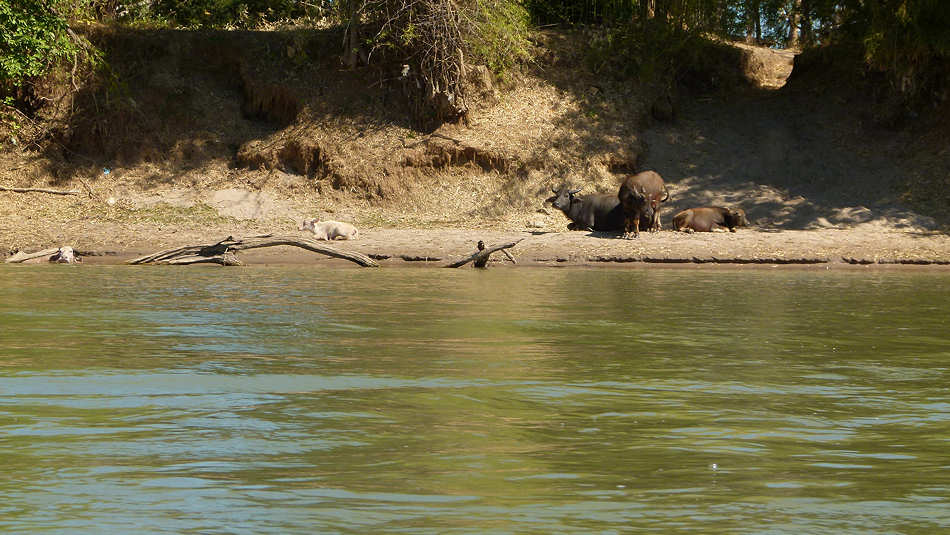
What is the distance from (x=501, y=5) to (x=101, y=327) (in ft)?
59.4

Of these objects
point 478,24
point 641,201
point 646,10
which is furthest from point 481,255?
point 646,10

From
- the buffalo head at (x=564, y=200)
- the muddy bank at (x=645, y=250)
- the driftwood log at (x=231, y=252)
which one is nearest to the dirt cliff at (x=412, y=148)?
the buffalo head at (x=564, y=200)

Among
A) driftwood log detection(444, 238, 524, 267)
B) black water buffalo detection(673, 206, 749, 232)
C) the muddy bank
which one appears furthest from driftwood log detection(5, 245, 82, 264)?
black water buffalo detection(673, 206, 749, 232)

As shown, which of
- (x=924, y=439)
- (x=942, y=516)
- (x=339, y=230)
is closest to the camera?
(x=942, y=516)

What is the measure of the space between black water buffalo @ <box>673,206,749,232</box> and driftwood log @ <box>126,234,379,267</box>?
6.64 meters

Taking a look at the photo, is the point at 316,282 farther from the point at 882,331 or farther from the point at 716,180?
the point at 716,180

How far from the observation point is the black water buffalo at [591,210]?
22047 millimetres

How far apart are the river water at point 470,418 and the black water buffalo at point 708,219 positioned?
9.48 m

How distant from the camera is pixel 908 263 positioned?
19625 mm

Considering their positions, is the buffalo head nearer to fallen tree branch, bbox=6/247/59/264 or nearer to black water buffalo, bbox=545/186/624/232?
black water buffalo, bbox=545/186/624/232

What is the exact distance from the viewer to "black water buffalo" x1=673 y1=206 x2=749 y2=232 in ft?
71.6

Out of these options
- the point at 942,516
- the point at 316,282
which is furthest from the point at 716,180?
the point at 942,516

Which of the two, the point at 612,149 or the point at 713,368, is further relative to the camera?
the point at 612,149

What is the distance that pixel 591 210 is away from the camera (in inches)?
881
